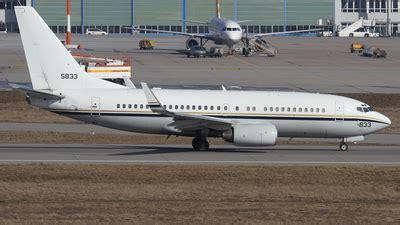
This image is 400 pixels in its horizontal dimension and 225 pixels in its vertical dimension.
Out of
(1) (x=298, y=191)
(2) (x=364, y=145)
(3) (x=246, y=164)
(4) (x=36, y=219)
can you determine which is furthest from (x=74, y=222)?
(2) (x=364, y=145)

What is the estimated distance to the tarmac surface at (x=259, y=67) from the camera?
82.7 meters

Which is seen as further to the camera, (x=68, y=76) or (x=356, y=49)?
(x=356, y=49)

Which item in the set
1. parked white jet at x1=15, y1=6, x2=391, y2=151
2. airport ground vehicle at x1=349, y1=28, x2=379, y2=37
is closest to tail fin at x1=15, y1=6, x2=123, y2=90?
parked white jet at x1=15, y1=6, x2=391, y2=151

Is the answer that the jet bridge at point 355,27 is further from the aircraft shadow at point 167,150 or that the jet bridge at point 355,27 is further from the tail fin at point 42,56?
the tail fin at point 42,56

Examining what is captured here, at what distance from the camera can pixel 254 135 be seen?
42.3 meters

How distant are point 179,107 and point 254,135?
3795mm

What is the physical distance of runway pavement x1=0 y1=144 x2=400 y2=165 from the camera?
40125 mm

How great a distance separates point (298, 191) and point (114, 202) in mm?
6654

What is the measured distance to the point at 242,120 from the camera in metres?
43.7

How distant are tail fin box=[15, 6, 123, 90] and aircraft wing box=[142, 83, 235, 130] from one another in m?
4.05

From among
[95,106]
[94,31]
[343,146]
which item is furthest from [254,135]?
[94,31]

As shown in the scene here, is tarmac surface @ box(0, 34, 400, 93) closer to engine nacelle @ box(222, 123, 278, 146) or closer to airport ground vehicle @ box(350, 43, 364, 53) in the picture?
airport ground vehicle @ box(350, 43, 364, 53)

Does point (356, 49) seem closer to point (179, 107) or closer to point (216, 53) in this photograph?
point (216, 53)

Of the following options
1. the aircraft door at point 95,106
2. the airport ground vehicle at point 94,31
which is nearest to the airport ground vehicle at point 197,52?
the airport ground vehicle at point 94,31
